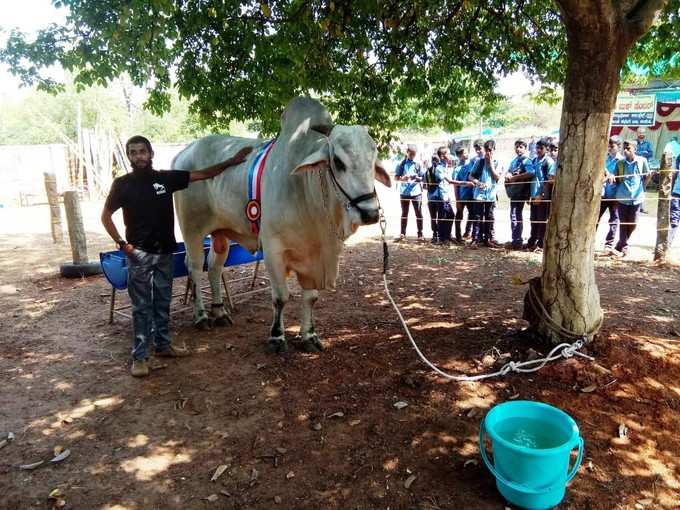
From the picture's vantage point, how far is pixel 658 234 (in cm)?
701

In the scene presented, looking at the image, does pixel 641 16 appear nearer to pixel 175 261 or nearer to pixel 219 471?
pixel 219 471

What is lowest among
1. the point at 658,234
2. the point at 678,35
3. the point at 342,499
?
the point at 342,499

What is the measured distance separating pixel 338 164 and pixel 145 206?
5.29 feet

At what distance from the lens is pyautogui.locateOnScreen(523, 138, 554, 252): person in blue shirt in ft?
26.2

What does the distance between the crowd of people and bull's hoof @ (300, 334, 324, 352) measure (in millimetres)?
4684

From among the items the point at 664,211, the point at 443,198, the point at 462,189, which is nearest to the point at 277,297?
the point at 443,198

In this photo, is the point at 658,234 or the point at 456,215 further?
the point at 456,215

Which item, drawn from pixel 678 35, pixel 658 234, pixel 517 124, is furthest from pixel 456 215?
pixel 517 124

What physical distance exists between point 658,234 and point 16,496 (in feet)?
A: 26.0

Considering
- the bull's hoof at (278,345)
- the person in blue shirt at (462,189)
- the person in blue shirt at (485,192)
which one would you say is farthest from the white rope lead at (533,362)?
the person in blue shirt at (462,189)

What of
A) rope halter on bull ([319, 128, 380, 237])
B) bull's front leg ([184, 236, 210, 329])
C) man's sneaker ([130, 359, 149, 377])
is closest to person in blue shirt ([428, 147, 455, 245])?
bull's front leg ([184, 236, 210, 329])

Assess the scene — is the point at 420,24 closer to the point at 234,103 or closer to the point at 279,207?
the point at 234,103

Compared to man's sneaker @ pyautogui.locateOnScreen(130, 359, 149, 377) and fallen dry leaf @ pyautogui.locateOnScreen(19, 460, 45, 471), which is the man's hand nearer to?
man's sneaker @ pyautogui.locateOnScreen(130, 359, 149, 377)

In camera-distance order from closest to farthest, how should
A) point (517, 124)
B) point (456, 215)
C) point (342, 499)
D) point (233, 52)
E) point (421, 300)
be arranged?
point (342, 499) → point (233, 52) → point (421, 300) → point (456, 215) → point (517, 124)
